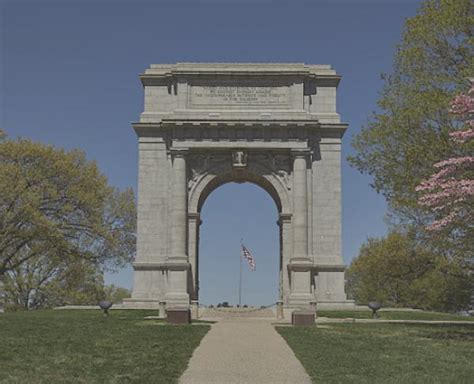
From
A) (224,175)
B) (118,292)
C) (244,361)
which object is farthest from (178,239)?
(118,292)

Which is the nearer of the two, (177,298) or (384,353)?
(384,353)

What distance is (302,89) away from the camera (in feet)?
144

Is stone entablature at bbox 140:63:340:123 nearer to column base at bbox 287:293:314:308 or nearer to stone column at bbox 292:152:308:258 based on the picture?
stone column at bbox 292:152:308:258

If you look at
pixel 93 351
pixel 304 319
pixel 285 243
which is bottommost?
pixel 93 351

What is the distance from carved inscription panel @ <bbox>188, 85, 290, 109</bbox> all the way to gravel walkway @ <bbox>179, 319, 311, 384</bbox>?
814 inches

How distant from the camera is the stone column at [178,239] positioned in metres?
41.5

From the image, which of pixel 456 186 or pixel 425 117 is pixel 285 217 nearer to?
pixel 425 117

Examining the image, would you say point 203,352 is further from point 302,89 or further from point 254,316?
point 302,89

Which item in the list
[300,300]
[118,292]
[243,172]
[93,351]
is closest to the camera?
[93,351]

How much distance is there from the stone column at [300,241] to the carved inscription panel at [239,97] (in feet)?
11.5

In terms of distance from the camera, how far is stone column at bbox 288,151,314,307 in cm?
4116

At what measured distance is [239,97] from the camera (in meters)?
44.1

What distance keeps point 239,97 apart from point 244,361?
90.7ft

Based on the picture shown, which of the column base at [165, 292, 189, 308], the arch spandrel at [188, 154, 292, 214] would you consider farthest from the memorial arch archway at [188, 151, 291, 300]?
the column base at [165, 292, 189, 308]
